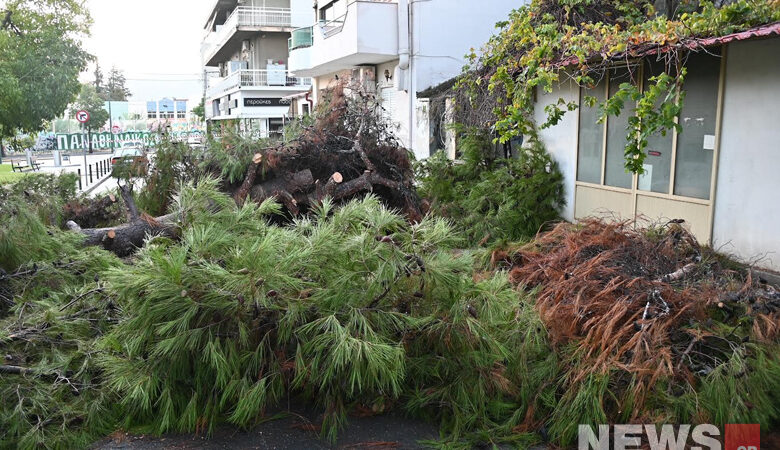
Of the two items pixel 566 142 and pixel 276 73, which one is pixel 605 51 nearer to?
pixel 566 142

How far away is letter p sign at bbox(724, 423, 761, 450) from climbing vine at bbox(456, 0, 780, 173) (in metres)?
3.15

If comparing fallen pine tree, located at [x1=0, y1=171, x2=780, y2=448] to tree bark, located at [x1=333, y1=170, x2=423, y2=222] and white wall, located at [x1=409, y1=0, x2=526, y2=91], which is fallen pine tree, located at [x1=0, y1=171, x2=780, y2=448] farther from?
white wall, located at [x1=409, y1=0, x2=526, y2=91]

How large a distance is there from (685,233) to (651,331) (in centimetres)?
210

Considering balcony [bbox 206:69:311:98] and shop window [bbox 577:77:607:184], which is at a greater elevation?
balcony [bbox 206:69:311:98]

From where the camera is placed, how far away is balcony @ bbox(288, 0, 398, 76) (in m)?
16.1

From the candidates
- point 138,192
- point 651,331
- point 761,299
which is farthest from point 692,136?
point 138,192

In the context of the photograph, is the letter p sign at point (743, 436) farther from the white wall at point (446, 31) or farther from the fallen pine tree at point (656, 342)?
the white wall at point (446, 31)

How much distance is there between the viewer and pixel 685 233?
6.48 meters

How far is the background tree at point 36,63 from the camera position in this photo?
21.3m

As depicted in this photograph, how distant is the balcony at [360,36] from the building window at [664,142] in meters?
7.44

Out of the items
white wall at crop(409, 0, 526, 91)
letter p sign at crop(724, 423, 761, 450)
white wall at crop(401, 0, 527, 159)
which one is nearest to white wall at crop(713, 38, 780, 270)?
letter p sign at crop(724, 423, 761, 450)

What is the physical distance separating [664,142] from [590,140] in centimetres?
167

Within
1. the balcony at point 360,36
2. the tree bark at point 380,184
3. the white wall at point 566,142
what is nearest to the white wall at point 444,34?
the balcony at point 360,36

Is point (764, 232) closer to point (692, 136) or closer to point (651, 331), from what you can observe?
point (692, 136)
